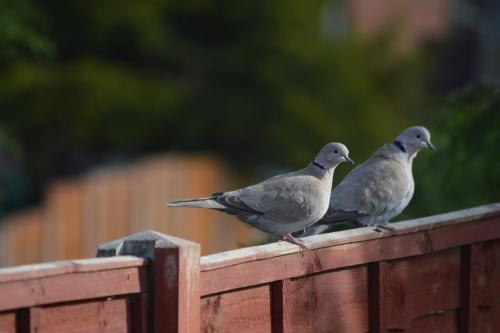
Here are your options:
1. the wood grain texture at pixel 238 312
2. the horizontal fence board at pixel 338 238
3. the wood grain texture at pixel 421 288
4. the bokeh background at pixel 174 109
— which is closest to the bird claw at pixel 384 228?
the horizontal fence board at pixel 338 238

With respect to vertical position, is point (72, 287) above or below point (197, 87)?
below

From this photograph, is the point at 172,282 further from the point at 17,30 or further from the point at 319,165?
the point at 17,30

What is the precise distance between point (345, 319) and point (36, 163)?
45.5 feet

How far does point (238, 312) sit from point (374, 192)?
204 centimetres

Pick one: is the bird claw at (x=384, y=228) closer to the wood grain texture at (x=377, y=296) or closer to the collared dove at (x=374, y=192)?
the wood grain texture at (x=377, y=296)

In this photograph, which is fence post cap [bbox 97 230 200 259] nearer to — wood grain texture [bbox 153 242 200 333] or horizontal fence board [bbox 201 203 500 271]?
wood grain texture [bbox 153 242 200 333]

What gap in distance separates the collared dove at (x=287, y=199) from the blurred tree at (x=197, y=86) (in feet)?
34.9

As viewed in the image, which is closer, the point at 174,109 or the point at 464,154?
the point at 464,154

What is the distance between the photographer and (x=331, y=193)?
5.61m

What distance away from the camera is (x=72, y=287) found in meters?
3.09

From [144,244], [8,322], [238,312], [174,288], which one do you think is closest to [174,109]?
[238,312]

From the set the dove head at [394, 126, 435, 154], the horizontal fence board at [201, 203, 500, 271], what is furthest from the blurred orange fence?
the horizontal fence board at [201, 203, 500, 271]

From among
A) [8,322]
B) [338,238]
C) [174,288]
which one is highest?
[338,238]

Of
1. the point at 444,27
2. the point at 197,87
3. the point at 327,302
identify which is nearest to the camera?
the point at 327,302
